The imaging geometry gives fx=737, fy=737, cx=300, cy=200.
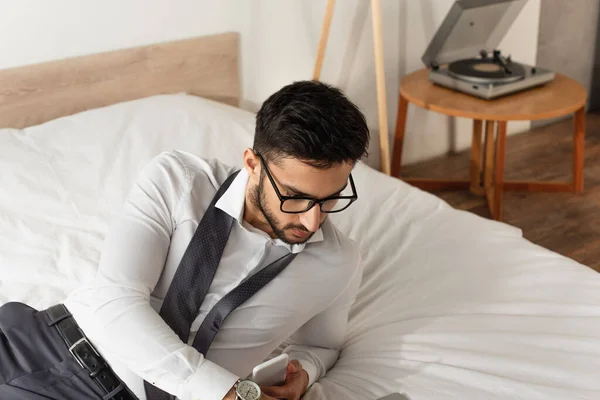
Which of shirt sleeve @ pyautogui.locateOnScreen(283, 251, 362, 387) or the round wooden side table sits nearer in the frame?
shirt sleeve @ pyautogui.locateOnScreen(283, 251, 362, 387)

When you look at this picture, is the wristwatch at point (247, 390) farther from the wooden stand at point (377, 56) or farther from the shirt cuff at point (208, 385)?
the wooden stand at point (377, 56)

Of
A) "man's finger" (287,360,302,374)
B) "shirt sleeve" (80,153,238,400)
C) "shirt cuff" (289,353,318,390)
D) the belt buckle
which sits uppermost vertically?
"shirt sleeve" (80,153,238,400)

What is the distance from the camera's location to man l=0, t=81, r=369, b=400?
1.18 meters

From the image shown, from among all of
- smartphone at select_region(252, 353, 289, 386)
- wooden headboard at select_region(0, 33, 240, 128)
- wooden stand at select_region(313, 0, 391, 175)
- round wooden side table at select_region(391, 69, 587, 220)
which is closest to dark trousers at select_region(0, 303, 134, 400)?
smartphone at select_region(252, 353, 289, 386)

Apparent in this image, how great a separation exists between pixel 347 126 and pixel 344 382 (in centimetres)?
50

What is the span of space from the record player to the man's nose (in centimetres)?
153

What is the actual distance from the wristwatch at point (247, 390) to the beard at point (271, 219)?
0.27 meters

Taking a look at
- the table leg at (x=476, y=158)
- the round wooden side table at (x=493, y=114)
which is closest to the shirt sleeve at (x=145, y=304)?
the round wooden side table at (x=493, y=114)

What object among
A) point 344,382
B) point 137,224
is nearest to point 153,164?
point 137,224

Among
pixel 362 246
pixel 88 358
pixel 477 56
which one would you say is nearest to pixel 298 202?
pixel 88 358

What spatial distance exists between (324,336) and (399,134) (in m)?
1.56

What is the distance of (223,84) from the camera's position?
2529mm

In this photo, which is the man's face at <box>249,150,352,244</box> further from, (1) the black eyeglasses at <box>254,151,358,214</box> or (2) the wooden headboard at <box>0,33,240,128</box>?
(2) the wooden headboard at <box>0,33,240,128</box>

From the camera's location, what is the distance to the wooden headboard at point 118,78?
2.13 m
